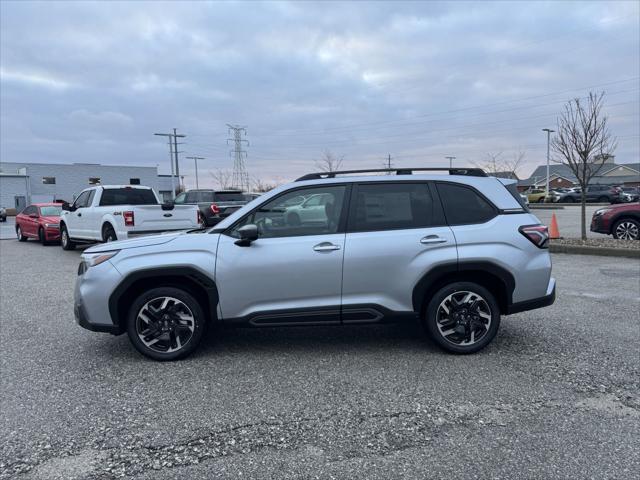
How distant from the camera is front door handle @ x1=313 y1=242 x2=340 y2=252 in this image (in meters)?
4.43

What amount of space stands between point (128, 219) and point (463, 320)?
324 inches

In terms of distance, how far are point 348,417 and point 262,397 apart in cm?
74

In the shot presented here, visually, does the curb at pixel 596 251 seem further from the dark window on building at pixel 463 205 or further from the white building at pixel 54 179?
the white building at pixel 54 179

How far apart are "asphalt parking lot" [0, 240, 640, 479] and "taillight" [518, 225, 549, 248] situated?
1.08 meters

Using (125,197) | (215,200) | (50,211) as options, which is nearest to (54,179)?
(50,211)

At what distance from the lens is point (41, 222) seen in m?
16.1

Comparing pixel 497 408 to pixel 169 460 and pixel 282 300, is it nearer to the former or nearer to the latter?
pixel 282 300

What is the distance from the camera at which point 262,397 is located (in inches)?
150

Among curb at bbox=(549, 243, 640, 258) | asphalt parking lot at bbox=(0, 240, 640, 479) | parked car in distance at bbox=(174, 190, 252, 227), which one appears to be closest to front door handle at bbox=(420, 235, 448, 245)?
asphalt parking lot at bbox=(0, 240, 640, 479)

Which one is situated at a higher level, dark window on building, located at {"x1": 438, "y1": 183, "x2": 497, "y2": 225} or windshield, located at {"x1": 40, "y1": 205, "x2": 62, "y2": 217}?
windshield, located at {"x1": 40, "y1": 205, "x2": 62, "y2": 217}

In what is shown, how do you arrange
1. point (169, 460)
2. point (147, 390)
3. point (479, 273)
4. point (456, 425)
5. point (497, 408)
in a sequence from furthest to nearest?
point (479, 273), point (147, 390), point (497, 408), point (456, 425), point (169, 460)

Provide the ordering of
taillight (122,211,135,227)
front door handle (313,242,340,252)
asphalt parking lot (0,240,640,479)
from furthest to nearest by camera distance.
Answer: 1. taillight (122,211,135,227)
2. front door handle (313,242,340,252)
3. asphalt parking lot (0,240,640,479)

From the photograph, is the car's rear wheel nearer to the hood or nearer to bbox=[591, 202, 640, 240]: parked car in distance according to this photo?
bbox=[591, 202, 640, 240]: parked car in distance

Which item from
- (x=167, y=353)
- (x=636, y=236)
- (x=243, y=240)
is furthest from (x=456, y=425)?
(x=636, y=236)
